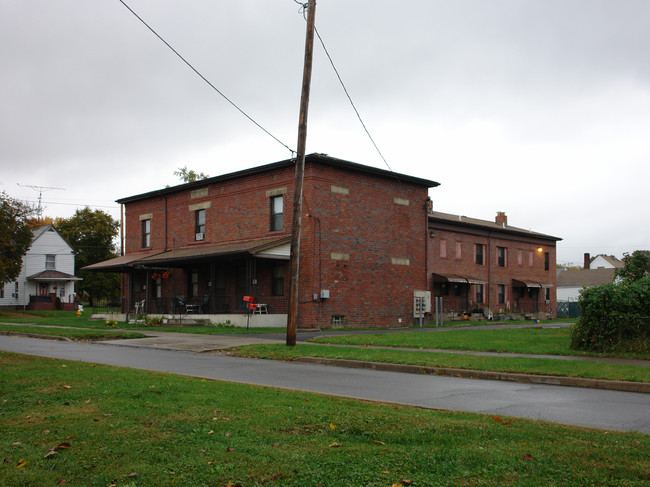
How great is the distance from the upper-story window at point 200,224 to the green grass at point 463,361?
17.3 metres

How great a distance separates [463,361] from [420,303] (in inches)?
731

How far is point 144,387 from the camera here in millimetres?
8711

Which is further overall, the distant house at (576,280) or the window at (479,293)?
the distant house at (576,280)

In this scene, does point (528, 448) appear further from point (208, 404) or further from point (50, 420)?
point (50, 420)

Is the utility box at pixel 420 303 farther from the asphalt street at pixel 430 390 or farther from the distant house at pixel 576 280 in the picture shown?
the distant house at pixel 576 280

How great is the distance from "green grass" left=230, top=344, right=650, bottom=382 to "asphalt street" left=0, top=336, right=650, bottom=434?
0.80 m

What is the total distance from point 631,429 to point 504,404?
200cm

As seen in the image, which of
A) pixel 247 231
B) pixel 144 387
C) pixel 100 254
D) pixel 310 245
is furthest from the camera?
pixel 100 254

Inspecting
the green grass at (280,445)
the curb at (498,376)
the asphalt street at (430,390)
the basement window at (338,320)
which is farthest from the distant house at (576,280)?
the green grass at (280,445)

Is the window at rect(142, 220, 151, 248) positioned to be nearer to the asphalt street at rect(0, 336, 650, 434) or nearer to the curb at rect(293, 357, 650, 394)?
the asphalt street at rect(0, 336, 650, 434)

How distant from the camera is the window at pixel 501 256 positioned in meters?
45.0

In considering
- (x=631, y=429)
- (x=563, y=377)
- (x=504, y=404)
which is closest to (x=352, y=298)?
(x=563, y=377)

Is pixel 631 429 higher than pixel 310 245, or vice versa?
pixel 310 245

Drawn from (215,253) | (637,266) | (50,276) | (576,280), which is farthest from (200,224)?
(576,280)
